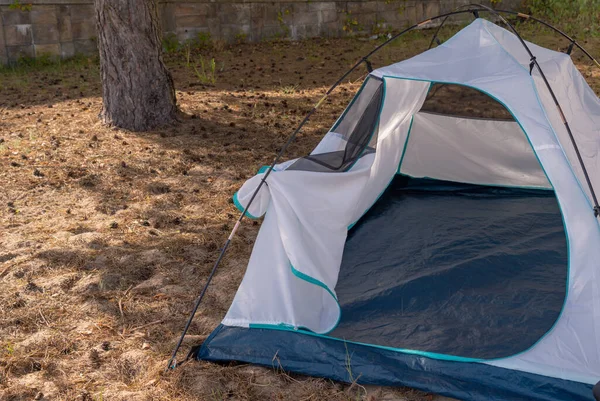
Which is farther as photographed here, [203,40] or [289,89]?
[203,40]

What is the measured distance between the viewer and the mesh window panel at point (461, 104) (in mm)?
4051

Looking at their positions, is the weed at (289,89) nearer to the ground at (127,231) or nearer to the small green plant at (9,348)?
the ground at (127,231)

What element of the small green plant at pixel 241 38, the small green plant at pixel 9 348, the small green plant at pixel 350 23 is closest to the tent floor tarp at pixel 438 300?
the small green plant at pixel 9 348

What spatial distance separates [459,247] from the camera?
11.2 ft

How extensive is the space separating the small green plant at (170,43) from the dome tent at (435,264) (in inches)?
203

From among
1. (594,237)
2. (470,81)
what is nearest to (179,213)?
(470,81)

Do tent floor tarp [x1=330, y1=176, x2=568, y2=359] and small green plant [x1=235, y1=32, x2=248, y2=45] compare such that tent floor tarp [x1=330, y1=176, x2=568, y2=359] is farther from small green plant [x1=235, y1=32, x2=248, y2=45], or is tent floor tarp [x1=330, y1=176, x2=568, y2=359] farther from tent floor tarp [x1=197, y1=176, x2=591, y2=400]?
small green plant [x1=235, y1=32, x2=248, y2=45]

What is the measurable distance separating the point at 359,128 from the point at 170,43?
5.65 m

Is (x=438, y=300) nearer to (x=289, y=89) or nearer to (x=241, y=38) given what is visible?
(x=289, y=89)

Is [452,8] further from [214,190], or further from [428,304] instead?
[428,304]

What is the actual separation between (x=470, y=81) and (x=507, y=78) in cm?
16

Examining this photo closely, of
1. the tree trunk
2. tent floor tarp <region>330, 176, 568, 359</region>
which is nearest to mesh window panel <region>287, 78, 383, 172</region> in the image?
tent floor tarp <region>330, 176, 568, 359</region>

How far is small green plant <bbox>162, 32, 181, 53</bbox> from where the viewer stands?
323 inches

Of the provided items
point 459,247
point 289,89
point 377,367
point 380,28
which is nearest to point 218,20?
point 289,89
